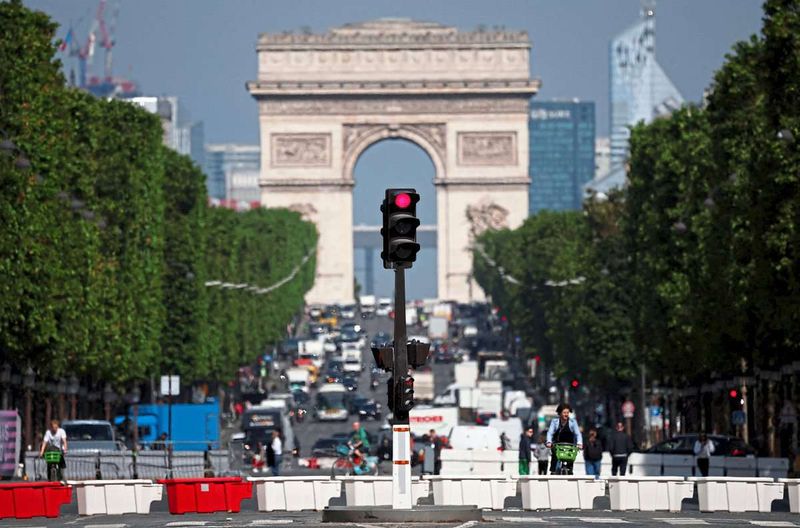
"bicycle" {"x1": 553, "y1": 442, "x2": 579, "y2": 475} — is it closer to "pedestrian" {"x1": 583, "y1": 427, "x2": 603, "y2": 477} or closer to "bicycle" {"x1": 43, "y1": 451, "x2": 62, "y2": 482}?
"pedestrian" {"x1": 583, "y1": 427, "x2": 603, "y2": 477}

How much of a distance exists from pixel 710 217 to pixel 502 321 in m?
101

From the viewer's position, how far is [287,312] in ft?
519

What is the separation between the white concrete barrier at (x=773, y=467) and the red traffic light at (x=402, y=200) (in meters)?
25.0

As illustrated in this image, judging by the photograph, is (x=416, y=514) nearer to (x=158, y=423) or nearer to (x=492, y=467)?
(x=492, y=467)

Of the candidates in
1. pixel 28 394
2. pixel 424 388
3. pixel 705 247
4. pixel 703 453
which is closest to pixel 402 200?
pixel 703 453

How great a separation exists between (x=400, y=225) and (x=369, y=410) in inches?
3352

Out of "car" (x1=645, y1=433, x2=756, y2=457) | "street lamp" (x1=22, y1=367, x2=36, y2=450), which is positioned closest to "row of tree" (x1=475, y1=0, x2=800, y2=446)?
"car" (x1=645, y1=433, x2=756, y2=457)

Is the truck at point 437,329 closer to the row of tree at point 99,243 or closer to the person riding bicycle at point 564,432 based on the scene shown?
the row of tree at point 99,243

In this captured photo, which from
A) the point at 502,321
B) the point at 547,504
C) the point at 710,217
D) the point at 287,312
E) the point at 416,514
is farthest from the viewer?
the point at 502,321

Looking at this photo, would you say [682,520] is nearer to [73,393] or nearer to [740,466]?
[740,466]

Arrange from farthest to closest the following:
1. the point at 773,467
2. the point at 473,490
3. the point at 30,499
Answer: the point at 773,467 → the point at 473,490 → the point at 30,499

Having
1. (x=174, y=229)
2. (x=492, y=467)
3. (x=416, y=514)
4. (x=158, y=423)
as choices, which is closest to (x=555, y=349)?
(x=174, y=229)

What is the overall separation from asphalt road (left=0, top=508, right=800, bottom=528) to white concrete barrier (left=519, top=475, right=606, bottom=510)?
1.33 meters

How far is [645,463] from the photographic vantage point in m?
67.9
